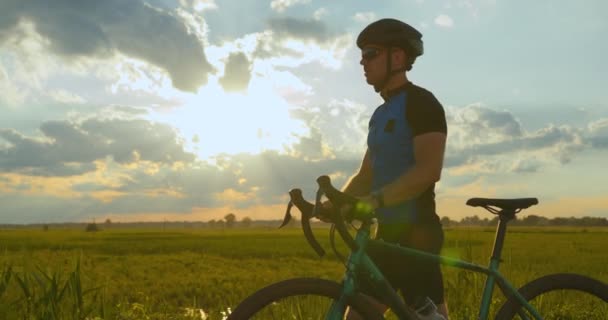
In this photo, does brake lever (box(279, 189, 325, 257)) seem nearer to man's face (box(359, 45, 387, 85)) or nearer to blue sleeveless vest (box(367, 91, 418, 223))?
blue sleeveless vest (box(367, 91, 418, 223))

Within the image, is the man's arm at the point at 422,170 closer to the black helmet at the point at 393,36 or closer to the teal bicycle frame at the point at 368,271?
the teal bicycle frame at the point at 368,271

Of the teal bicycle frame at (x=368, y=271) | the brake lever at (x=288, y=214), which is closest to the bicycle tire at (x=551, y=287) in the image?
the teal bicycle frame at (x=368, y=271)

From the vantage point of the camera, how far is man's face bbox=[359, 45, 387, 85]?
385cm

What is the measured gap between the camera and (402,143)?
3.74m

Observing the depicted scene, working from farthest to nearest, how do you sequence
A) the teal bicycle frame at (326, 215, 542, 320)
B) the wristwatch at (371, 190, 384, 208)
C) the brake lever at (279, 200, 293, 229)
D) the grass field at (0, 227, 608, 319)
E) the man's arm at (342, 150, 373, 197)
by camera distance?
1. the grass field at (0, 227, 608, 319)
2. the man's arm at (342, 150, 373, 197)
3. the wristwatch at (371, 190, 384, 208)
4. the brake lever at (279, 200, 293, 229)
5. the teal bicycle frame at (326, 215, 542, 320)

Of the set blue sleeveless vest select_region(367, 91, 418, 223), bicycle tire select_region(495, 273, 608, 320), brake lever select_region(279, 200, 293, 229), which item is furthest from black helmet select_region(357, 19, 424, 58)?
bicycle tire select_region(495, 273, 608, 320)

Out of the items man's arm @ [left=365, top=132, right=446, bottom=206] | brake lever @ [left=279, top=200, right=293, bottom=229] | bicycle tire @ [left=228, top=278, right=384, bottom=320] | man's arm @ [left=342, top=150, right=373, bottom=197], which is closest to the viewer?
bicycle tire @ [left=228, top=278, right=384, bottom=320]

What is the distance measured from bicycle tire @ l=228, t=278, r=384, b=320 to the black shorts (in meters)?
0.70

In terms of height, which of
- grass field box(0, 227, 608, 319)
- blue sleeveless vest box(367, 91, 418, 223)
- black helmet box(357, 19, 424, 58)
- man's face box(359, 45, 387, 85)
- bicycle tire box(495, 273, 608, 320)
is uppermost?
black helmet box(357, 19, 424, 58)

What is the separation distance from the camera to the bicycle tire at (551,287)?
391cm

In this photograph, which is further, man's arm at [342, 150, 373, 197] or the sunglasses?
→ man's arm at [342, 150, 373, 197]

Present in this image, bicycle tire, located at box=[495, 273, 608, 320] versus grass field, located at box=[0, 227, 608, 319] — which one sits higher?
bicycle tire, located at box=[495, 273, 608, 320]

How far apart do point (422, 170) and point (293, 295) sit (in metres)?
1.04

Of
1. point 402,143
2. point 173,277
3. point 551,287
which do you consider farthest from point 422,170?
point 173,277
